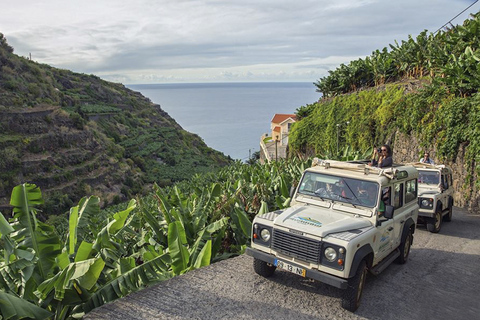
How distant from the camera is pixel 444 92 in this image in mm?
16438

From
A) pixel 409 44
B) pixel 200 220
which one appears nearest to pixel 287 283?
pixel 200 220

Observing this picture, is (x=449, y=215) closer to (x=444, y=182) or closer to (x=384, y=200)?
(x=444, y=182)

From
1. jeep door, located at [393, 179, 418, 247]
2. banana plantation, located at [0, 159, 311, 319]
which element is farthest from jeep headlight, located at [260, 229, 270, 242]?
jeep door, located at [393, 179, 418, 247]

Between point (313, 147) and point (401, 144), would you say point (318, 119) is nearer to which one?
point (313, 147)

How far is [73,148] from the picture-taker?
55656mm

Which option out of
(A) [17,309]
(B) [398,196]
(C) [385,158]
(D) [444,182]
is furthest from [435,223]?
(A) [17,309]

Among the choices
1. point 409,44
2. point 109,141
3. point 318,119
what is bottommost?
point 109,141

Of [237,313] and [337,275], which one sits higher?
[337,275]

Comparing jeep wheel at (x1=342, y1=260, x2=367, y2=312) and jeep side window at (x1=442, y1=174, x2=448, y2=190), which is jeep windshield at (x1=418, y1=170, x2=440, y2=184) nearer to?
jeep side window at (x1=442, y1=174, x2=448, y2=190)

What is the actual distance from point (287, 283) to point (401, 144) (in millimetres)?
16227

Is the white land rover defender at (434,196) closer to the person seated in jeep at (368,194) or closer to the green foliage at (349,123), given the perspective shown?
the person seated in jeep at (368,194)

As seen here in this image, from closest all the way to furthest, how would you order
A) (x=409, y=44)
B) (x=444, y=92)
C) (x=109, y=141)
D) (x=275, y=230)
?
(x=275, y=230)
(x=444, y=92)
(x=409, y=44)
(x=109, y=141)

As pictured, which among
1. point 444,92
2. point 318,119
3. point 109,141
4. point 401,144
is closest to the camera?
point 444,92

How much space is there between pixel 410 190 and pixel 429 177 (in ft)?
13.8
